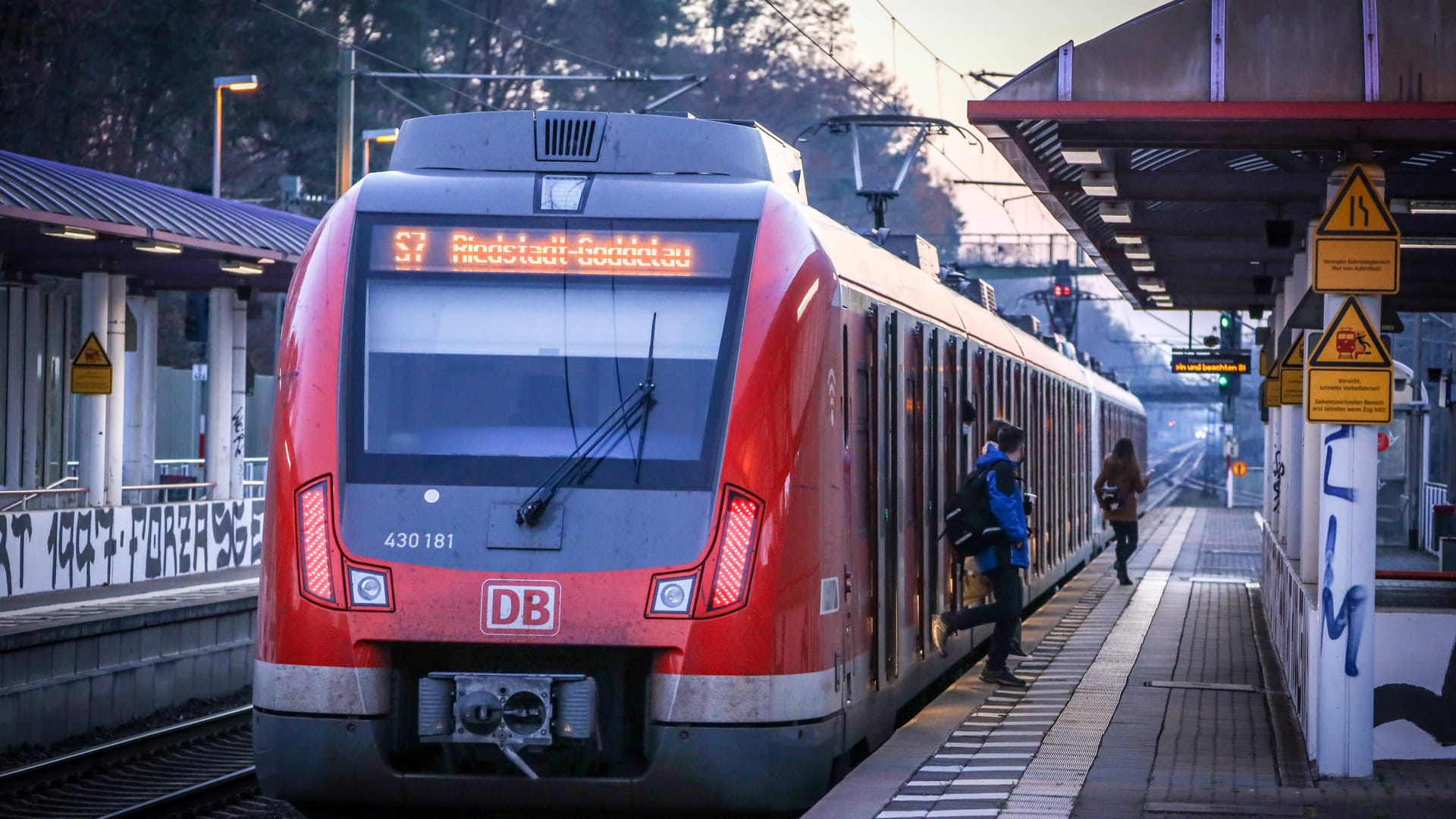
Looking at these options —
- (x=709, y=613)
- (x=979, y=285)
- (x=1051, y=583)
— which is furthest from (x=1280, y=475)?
(x=709, y=613)

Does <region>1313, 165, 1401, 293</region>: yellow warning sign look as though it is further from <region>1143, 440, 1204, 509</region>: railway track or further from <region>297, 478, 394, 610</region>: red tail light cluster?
<region>1143, 440, 1204, 509</region>: railway track

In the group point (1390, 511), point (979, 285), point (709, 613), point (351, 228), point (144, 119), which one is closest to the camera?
point (709, 613)

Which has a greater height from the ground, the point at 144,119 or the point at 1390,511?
the point at 144,119

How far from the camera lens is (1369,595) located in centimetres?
966

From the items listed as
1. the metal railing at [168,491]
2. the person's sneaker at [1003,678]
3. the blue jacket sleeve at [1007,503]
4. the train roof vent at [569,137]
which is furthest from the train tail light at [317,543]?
the metal railing at [168,491]

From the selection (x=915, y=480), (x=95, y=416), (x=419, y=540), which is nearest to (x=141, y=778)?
(x=915, y=480)

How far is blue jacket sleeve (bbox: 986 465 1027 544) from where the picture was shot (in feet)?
42.3

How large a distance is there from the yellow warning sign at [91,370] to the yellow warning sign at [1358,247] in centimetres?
1381

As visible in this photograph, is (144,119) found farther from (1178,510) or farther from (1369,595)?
(1369,595)

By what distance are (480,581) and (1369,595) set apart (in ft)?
14.0

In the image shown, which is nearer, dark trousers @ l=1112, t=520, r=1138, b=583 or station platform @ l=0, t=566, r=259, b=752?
station platform @ l=0, t=566, r=259, b=752

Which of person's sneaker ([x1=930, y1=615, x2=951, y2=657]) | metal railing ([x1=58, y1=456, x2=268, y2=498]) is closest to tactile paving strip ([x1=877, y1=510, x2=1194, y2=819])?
person's sneaker ([x1=930, y1=615, x2=951, y2=657])

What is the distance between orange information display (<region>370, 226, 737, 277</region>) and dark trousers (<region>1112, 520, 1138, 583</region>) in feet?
56.2

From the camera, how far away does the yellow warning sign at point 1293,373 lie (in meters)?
15.2
